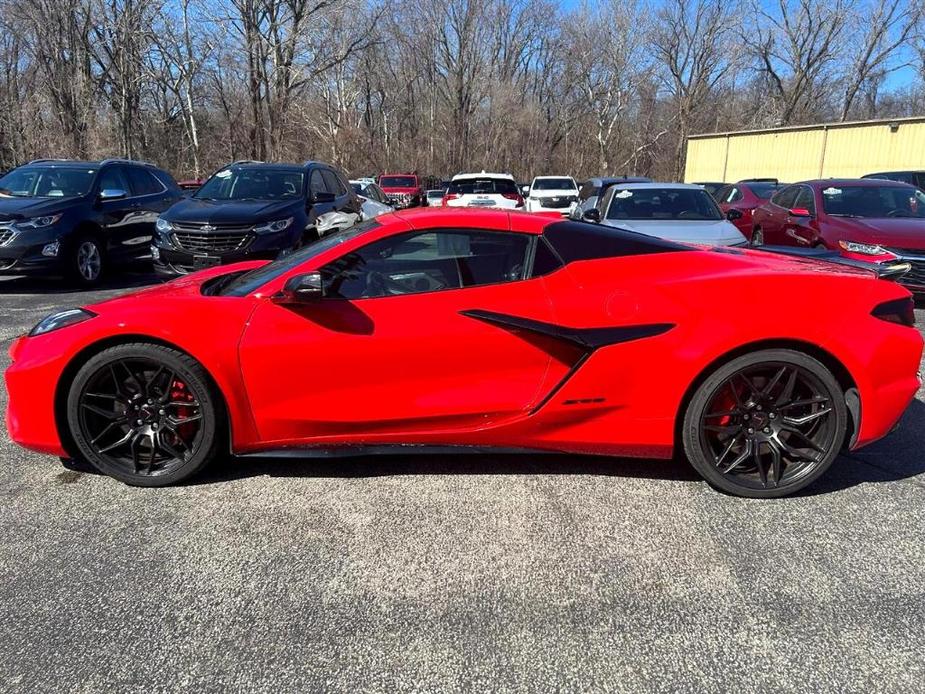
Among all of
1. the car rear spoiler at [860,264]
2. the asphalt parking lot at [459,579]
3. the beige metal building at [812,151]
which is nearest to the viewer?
the asphalt parking lot at [459,579]

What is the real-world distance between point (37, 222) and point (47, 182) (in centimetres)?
126

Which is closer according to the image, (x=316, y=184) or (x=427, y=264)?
(x=427, y=264)

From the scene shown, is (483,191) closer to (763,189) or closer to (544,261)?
(763,189)

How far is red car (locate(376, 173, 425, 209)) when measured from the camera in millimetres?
28562

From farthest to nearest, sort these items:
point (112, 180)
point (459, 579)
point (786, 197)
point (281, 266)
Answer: point (786, 197) → point (112, 180) → point (281, 266) → point (459, 579)

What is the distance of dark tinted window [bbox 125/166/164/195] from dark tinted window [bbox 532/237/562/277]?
29.7 ft

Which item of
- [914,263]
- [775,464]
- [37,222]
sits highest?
[37,222]

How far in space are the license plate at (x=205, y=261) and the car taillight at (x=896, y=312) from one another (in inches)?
279

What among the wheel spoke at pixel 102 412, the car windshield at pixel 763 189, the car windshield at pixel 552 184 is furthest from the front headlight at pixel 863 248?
the car windshield at pixel 552 184

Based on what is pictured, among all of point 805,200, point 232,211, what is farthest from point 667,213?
point 232,211

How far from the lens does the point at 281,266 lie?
365 cm

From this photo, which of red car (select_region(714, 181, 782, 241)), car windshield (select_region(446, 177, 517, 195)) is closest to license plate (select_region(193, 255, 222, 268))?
car windshield (select_region(446, 177, 517, 195))

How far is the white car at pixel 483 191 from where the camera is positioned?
16.9m

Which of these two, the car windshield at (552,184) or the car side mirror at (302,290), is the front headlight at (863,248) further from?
the car windshield at (552,184)
